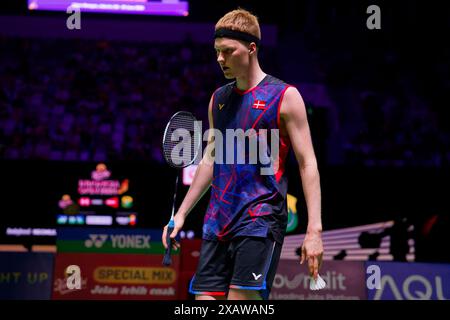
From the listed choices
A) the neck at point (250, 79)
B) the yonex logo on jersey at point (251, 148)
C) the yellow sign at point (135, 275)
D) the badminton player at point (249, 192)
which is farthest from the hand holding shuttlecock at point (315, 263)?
the yellow sign at point (135, 275)

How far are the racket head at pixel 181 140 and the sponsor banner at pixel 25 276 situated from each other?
4.04 metres

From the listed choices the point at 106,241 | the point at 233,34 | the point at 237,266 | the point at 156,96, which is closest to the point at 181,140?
the point at 233,34

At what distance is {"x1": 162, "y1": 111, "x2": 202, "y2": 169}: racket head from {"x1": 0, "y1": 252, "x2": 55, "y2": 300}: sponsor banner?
4.04 m

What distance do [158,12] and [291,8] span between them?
10.1 ft

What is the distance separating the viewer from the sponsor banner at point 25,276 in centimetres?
682

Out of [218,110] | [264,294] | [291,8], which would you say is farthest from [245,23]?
[291,8]

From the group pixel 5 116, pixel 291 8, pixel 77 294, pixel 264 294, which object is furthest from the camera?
pixel 291 8

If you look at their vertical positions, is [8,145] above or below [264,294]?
above

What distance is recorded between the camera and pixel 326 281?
22.6ft

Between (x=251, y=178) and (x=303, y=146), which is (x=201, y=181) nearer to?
(x=251, y=178)

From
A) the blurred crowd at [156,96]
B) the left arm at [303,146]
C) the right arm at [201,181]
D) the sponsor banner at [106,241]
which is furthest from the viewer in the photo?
the blurred crowd at [156,96]

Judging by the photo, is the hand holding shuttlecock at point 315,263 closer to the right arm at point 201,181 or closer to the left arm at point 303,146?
the left arm at point 303,146

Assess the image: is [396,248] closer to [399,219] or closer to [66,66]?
[399,219]

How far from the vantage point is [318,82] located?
40.6 feet
